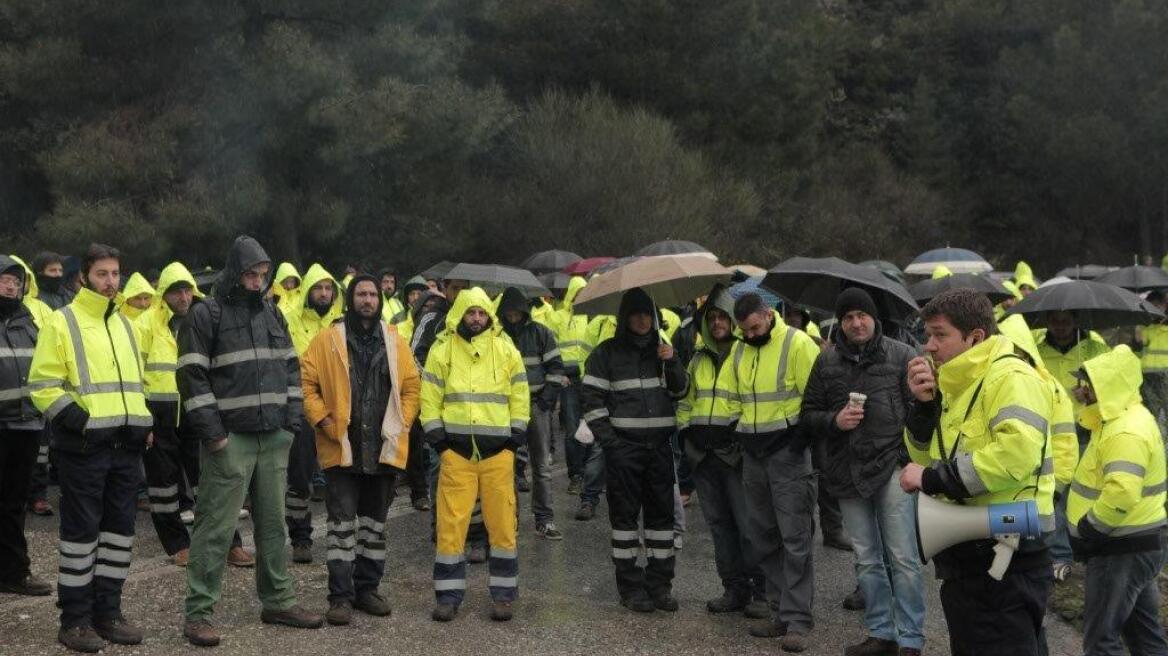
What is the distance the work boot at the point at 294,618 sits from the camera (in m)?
7.08

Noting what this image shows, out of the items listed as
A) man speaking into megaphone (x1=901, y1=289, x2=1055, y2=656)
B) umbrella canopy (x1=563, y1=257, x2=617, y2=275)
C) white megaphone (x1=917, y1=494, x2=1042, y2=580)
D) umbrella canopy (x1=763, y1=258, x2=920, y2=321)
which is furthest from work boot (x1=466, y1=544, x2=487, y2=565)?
umbrella canopy (x1=563, y1=257, x2=617, y2=275)

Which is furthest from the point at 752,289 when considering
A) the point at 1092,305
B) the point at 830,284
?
the point at 1092,305

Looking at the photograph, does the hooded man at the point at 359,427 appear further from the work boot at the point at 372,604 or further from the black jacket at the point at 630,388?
the black jacket at the point at 630,388

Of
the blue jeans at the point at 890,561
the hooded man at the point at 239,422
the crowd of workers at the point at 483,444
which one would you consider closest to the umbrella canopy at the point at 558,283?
the crowd of workers at the point at 483,444

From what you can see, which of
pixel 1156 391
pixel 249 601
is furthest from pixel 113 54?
pixel 1156 391

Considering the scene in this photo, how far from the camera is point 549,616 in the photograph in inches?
299

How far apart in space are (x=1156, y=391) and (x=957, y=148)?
105ft

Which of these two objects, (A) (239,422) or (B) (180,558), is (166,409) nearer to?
(B) (180,558)

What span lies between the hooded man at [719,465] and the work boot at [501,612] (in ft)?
4.39

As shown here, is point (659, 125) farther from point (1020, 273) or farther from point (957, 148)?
point (957, 148)

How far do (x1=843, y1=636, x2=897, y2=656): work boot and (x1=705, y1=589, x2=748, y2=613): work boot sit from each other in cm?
102

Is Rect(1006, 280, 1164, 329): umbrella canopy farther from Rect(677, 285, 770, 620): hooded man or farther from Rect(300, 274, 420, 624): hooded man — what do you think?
Rect(300, 274, 420, 624): hooded man

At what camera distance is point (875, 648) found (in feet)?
22.6

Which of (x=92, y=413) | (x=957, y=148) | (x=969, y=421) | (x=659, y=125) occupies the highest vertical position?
(x=969, y=421)
